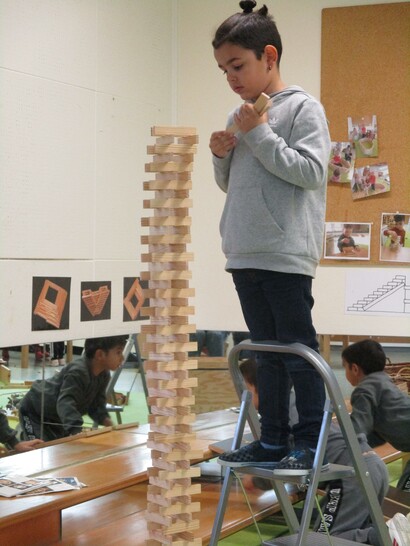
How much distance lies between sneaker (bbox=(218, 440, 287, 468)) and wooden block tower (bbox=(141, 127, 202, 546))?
0.30ft

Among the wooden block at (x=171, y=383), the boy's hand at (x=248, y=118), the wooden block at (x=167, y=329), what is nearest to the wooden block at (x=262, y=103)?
the boy's hand at (x=248, y=118)

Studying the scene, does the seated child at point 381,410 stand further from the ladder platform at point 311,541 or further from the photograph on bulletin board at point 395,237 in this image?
the ladder platform at point 311,541

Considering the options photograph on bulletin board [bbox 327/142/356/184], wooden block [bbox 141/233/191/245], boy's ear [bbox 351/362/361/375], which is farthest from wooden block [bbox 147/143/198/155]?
boy's ear [bbox 351/362/361/375]

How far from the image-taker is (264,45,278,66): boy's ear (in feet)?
8.67

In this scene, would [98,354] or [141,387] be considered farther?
[141,387]

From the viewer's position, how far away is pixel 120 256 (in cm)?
451

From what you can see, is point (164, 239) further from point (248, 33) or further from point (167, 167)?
point (248, 33)

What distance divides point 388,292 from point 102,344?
5.07 feet

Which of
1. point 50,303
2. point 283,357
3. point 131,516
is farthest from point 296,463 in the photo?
point 50,303

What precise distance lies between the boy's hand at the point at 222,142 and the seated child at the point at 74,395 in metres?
1.75

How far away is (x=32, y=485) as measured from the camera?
3418 mm

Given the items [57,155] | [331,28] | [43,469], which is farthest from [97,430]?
[331,28]

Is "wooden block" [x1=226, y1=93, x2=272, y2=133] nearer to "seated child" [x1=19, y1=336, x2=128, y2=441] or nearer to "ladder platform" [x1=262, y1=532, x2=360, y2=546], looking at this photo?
"ladder platform" [x1=262, y1=532, x2=360, y2=546]

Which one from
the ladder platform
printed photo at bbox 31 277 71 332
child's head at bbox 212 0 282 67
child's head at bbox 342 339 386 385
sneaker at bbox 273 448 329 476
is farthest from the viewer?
child's head at bbox 342 339 386 385
